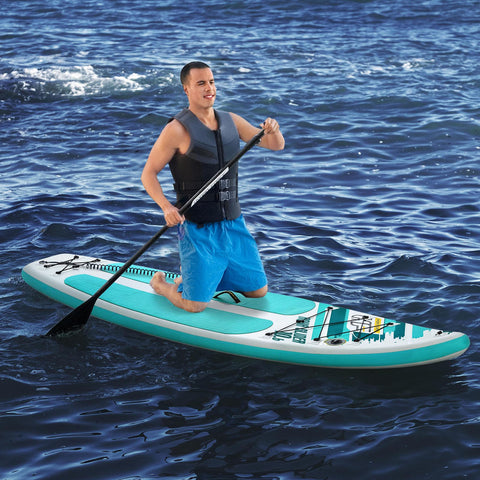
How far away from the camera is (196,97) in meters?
4.97

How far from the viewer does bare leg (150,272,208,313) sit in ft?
18.1

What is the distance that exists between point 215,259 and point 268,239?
6.63 ft

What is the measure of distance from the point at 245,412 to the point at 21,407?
4.17ft

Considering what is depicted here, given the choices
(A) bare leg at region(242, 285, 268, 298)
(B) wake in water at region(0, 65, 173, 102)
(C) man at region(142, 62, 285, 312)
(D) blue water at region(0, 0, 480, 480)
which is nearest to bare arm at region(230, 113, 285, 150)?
(C) man at region(142, 62, 285, 312)

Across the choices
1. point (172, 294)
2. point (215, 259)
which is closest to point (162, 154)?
point (215, 259)

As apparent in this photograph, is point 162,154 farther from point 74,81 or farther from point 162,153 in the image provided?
point 74,81

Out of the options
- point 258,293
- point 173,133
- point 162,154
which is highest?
point 173,133

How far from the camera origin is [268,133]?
5004 mm

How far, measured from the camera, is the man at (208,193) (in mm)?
4984

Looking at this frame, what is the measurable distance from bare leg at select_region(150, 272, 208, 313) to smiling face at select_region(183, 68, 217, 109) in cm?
136

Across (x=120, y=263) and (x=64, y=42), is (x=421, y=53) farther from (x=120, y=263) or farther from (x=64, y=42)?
(x=120, y=263)

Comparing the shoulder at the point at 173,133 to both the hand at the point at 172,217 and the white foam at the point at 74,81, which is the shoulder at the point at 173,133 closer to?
the hand at the point at 172,217

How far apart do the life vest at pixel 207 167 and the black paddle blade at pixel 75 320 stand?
0.98m

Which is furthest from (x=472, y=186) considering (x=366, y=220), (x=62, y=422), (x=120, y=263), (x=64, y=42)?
(x=64, y=42)
